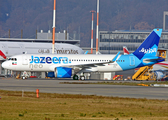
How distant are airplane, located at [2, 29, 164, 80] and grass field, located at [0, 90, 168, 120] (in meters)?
27.6

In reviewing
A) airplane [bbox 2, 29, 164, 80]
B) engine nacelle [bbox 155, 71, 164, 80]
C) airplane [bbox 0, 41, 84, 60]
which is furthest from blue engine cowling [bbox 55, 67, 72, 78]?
airplane [bbox 0, 41, 84, 60]

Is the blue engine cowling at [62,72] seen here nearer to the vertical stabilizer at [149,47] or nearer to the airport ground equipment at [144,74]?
the vertical stabilizer at [149,47]

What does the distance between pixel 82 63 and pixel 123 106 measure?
3452 cm

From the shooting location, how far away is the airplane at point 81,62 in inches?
2229

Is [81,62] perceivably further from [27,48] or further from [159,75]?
[27,48]

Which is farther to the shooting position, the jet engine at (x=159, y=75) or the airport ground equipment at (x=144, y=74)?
the jet engine at (x=159, y=75)

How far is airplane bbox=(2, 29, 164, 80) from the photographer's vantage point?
186 ft

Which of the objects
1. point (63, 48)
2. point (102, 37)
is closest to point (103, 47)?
point (102, 37)

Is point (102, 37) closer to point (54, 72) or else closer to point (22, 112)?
point (54, 72)

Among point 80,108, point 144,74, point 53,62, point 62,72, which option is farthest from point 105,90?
point 144,74

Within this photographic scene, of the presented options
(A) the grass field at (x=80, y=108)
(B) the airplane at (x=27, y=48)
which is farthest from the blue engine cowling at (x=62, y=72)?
(A) the grass field at (x=80, y=108)

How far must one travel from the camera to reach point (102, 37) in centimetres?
16838

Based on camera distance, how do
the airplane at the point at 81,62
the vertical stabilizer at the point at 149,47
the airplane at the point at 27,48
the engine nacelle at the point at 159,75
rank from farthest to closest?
the airplane at the point at 27,48 → the engine nacelle at the point at 159,75 → the vertical stabilizer at the point at 149,47 → the airplane at the point at 81,62

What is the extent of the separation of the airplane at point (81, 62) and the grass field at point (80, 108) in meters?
27.6
